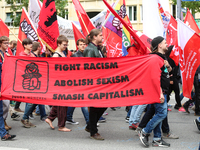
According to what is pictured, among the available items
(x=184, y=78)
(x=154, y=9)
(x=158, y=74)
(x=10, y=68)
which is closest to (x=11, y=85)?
(x=10, y=68)

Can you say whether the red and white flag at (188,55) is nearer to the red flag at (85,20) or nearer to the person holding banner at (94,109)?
the person holding banner at (94,109)

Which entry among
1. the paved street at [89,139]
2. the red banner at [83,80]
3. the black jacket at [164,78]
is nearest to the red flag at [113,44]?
the paved street at [89,139]

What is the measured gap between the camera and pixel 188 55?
5.52 m

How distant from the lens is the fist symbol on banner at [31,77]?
17.7ft

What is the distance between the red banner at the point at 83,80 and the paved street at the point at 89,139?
69 cm

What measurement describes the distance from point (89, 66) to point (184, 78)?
1.80 meters

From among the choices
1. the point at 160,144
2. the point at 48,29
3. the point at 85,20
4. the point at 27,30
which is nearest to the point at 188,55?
the point at 160,144

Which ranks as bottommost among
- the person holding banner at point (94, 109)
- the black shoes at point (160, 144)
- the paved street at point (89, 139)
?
the paved street at point (89, 139)

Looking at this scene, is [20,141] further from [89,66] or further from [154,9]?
[154,9]

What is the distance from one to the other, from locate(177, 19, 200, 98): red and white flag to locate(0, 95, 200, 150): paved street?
3.14 ft

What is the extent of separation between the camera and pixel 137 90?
4992mm

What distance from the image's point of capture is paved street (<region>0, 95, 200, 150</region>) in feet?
16.0

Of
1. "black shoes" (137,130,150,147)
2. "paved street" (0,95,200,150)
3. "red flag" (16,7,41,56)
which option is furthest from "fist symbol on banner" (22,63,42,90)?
"red flag" (16,7,41,56)

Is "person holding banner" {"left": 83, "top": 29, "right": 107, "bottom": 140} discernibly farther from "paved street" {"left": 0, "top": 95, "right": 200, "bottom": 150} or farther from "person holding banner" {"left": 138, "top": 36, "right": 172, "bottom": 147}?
"person holding banner" {"left": 138, "top": 36, "right": 172, "bottom": 147}
